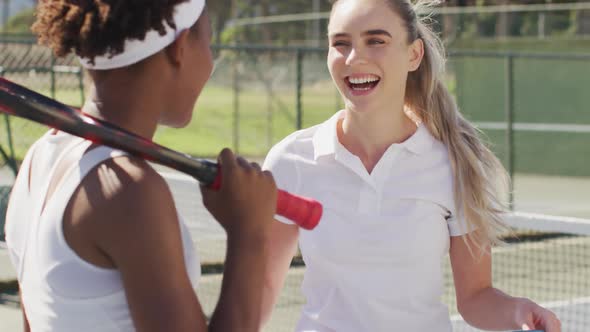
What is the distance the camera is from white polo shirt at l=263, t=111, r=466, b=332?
10.7 feet

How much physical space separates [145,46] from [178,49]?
0.08 meters

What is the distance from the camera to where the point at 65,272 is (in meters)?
1.91

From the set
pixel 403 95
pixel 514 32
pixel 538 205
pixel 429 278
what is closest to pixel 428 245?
pixel 429 278

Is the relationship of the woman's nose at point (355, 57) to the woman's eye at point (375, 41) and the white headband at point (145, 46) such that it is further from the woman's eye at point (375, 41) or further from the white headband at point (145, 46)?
the white headband at point (145, 46)

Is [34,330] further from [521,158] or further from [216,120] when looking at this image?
[216,120]

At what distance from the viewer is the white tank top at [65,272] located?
6.23 ft

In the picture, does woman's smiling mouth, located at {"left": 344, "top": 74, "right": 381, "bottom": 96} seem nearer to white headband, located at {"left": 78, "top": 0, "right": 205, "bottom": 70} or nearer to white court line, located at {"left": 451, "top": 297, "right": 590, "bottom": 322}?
white headband, located at {"left": 78, "top": 0, "right": 205, "bottom": 70}

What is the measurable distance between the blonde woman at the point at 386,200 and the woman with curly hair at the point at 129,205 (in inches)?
51.0

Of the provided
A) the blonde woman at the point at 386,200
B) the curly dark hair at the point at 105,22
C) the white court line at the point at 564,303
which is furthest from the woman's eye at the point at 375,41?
A: the white court line at the point at 564,303

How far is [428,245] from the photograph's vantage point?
3293mm

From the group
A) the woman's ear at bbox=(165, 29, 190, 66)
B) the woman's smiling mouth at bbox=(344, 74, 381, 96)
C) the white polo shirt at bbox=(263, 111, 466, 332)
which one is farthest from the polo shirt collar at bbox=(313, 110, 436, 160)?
Result: the woman's ear at bbox=(165, 29, 190, 66)

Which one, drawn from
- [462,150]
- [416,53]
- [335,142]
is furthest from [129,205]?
[416,53]

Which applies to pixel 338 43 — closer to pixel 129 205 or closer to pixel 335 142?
pixel 335 142

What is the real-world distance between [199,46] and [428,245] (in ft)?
4.69
